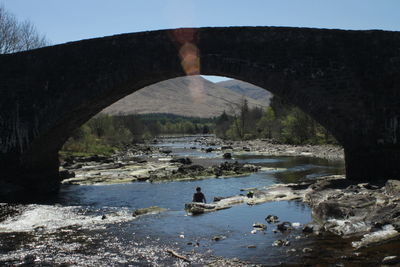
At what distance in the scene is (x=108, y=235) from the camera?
11.6 metres

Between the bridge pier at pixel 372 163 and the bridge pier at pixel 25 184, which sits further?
the bridge pier at pixel 25 184

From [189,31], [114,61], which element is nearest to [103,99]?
[114,61]

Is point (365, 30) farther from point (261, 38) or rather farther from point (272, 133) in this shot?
point (272, 133)

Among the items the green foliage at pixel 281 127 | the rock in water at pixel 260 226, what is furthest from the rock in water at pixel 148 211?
the green foliage at pixel 281 127

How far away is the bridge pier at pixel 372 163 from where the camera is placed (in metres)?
14.1

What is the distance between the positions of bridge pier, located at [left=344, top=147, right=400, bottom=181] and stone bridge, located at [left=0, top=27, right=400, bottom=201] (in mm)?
33

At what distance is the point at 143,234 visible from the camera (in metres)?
Answer: 11.5

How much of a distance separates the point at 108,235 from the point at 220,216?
3.57 m

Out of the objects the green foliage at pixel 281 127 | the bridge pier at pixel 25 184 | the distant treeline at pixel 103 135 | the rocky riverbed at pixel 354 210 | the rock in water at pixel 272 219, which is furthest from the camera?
→ the green foliage at pixel 281 127

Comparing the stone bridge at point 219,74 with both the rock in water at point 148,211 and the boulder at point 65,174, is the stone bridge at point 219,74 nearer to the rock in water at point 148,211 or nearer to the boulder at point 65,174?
the boulder at point 65,174

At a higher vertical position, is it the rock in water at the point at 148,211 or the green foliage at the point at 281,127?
the green foliage at the point at 281,127

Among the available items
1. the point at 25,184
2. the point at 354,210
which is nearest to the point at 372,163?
the point at 354,210

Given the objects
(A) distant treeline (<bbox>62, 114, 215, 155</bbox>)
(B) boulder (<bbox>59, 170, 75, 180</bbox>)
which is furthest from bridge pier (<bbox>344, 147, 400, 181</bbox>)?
(A) distant treeline (<bbox>62, 114, 215, 155</bbox>)

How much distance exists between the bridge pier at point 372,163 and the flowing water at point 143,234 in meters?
2.51
